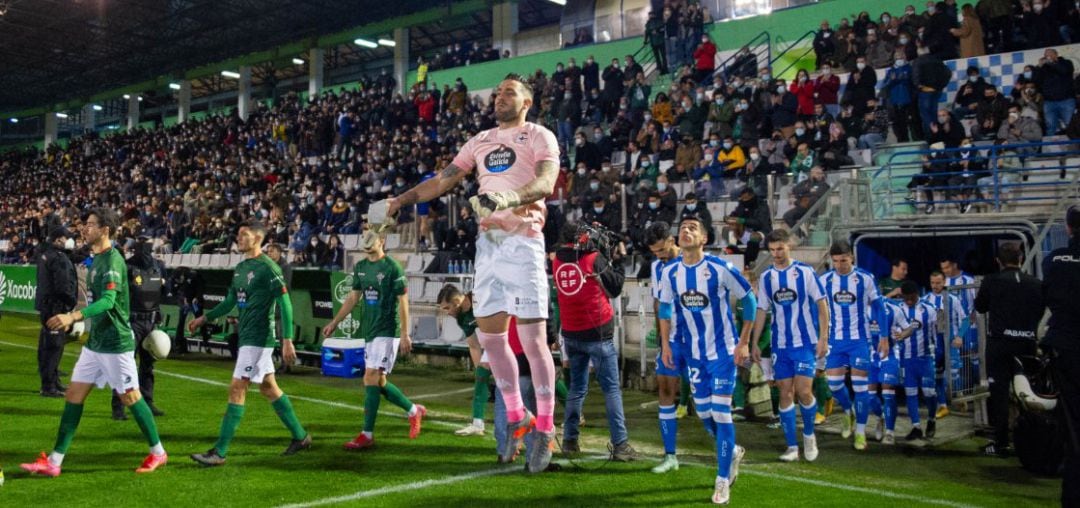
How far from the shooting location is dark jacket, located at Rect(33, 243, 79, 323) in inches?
448

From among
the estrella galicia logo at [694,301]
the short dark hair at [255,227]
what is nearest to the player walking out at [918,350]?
the estrella galicia logo at [694,301]

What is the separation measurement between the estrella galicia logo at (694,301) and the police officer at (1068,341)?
7.78 ft

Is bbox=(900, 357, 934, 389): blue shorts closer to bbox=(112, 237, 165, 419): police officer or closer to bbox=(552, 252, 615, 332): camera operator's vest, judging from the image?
bbox=(552, 252, 615, 332): camera operator's vest

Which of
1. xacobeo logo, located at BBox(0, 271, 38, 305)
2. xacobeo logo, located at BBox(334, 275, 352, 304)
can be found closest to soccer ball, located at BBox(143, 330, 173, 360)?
xacobeo logo, located at BBox(334, 275, 352, 304)

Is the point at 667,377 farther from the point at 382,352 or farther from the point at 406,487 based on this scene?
the point at 382,352

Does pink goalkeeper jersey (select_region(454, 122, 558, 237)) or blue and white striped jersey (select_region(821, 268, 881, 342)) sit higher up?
pink goalkeeper jersey (select_region(454, 122, 558, 237))

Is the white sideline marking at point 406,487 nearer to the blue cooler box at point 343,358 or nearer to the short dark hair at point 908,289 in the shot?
the short dark hair at point 908,289

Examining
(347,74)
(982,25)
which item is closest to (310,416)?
(982,25)

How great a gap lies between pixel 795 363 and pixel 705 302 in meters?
1.88

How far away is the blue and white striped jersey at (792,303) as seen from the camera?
8.15m

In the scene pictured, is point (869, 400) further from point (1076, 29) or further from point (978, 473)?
point (1076, 29)

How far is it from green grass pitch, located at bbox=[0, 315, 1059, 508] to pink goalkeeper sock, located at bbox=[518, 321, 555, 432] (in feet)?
3.51

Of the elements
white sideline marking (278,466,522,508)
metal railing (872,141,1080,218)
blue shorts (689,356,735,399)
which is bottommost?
white sideline marking (278,466,522,508)

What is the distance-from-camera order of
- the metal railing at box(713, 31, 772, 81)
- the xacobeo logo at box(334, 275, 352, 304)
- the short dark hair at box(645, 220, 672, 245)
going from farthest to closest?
the metal railing at box(713, 31, 772, 81) → the xacobeo logo at box(334, 275, 352, 304) → the short dark hair at box(645, 220, 672, 245)
